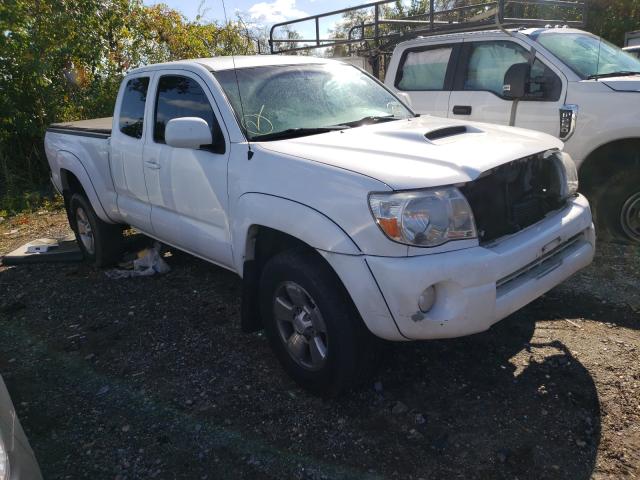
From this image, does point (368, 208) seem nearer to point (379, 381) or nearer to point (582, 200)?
point (379, 381)

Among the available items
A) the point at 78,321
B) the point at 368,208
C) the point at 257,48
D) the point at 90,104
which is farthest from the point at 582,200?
the point at 257,48

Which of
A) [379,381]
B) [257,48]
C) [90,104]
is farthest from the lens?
[257,48]

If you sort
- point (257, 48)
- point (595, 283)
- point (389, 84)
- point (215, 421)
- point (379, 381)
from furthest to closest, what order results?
point (257, 48)
point (389, 84)
point (595, 283)
point (379, 381)
point (215, 421)

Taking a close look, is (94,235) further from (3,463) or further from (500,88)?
(500,88)

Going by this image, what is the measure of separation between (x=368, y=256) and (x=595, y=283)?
266 centimetres

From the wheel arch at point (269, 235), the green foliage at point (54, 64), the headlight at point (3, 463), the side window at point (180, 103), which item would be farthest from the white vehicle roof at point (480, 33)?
the green foliage at point (54, 64)

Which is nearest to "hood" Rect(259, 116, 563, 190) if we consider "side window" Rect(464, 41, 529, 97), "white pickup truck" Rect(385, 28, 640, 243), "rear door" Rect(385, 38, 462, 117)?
"white pickup truck" Rect(385, 28, 640, 243)

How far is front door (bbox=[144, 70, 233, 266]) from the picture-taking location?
328 centimetres

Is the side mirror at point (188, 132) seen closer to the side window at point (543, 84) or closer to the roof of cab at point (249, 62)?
the roof of cab at point (249, 62)

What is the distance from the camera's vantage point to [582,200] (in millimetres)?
3193

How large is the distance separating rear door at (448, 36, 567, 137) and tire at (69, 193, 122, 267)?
12.3 ft

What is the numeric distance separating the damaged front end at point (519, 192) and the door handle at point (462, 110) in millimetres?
2408

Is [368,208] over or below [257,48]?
below

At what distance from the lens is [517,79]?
4551mm
